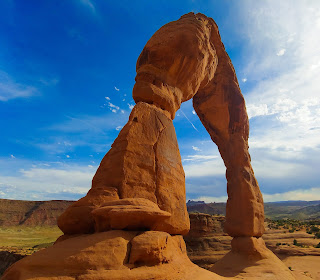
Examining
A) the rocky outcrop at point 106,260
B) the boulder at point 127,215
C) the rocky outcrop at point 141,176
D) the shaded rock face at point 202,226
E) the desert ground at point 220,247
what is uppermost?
the rocky outcrop at point 141,176

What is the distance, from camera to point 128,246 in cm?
360

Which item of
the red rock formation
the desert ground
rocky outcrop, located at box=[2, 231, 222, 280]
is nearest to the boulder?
rocky outcrop, located at box=[2, 231, 222, 280]

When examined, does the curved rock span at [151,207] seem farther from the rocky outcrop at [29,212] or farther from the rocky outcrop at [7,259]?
the rocky outcrop at [29,212]

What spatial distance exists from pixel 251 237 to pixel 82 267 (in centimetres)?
950

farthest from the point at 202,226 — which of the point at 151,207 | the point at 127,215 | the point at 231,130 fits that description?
the point at 127,215

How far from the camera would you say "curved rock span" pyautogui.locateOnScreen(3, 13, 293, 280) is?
10.8 feet

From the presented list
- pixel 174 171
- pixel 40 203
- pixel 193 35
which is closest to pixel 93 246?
pixel 174 171

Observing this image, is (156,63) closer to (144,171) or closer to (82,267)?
(144,171)

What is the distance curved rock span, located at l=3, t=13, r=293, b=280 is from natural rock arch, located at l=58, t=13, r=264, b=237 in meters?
0.02

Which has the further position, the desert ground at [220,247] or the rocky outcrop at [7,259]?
the desert ground at [220,247]

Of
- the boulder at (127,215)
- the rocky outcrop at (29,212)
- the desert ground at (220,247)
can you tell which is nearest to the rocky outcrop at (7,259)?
the desert ground at (220,247)

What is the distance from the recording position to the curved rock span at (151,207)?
10.8 ft

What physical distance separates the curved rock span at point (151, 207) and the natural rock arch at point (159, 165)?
2cm

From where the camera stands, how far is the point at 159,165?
5.40 m
